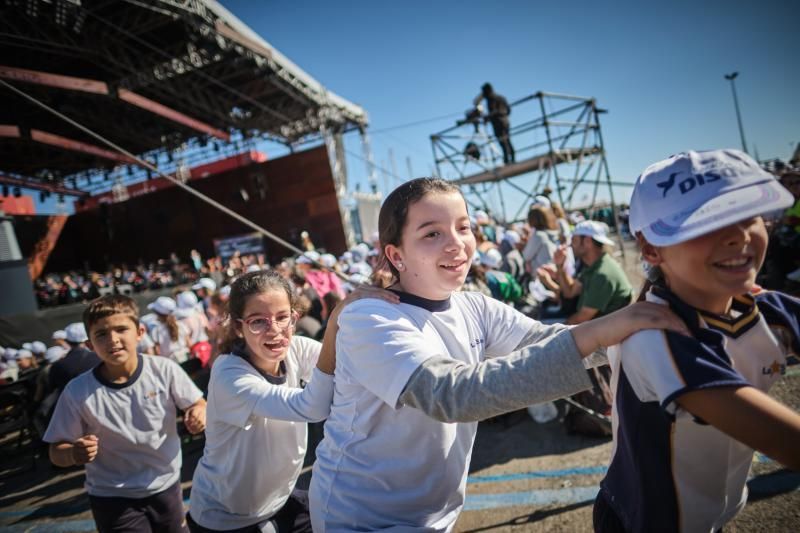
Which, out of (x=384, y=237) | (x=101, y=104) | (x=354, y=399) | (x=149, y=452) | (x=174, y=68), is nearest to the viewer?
(x=354, y=399)

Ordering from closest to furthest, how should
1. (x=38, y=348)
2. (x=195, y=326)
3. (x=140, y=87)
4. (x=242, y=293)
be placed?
(x=242, y=293) < (x=195, y=326) < (x=38, y=348) < (x=140, y=87)

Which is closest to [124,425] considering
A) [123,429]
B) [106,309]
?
[123,429]

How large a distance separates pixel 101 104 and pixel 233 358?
72.6 feet

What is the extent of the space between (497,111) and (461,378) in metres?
9.14

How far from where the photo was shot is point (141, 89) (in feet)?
59.0

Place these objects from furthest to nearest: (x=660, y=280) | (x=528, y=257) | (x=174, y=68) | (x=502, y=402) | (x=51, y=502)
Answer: (x=174, y=68) < (x=528, y=257) < (x=51, y=502) < (x=660, y=280) < (x=502, y=402)

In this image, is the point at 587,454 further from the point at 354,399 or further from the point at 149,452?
the point at 149,452

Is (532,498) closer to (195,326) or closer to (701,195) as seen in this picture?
(701,195)

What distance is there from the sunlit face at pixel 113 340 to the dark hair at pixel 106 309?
0.02 metres

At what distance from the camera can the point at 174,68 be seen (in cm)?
1516

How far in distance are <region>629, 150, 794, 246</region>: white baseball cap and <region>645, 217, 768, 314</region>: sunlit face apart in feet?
0.22

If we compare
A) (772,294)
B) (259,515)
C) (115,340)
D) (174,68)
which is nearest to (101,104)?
(174,68)

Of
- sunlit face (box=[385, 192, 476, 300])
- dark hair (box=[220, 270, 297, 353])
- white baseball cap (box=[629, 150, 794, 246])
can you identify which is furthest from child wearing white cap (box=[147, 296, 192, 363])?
white baseball cap (box=[629, 150, 794, 246])

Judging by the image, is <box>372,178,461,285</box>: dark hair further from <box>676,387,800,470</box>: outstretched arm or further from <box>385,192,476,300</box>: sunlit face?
<box>676,387,800,470</box>: outstretched arm
